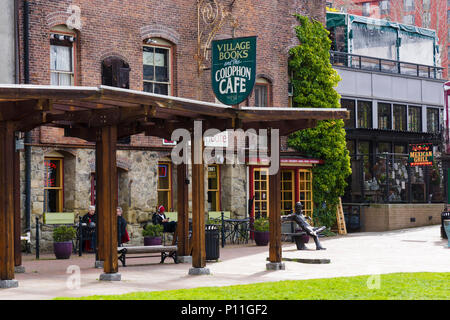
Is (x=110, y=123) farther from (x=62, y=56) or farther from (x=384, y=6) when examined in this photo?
(x=384, y=6)

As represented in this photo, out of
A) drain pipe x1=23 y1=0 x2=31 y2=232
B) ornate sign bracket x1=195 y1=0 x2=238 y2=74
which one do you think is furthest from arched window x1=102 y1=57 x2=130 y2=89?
ornate sign bracket x1=195 y1=0 x2=238 y2=74

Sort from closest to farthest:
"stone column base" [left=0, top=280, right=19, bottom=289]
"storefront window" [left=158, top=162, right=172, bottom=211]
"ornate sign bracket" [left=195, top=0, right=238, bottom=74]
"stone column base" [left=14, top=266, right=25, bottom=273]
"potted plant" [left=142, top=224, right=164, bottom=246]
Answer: "stone column base" [left=0, top=280, right=19, bottom=289] → "stone column base" [left=14, top=266, right=25, bottom=273] → "potted plant" [left=142, top=224, right=164, bottom=246] → "storefront window" [left=158, top=162, right=172, bottom=211] → "ornate sign bracket" [left=195, top=0, right=238, bottom=74]

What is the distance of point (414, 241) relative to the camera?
85.3 ft

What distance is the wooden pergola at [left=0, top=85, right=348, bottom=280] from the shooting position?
44.2 feet

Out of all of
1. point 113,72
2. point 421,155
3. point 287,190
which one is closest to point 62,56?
point 113,72

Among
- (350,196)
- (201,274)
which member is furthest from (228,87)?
(350,196)

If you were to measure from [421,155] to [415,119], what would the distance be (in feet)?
14.4

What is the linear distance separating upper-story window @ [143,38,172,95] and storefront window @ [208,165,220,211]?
3.31 m

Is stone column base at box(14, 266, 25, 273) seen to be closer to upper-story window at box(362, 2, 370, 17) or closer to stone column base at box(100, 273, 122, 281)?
stone column base at box(100, 273, 122, 281)

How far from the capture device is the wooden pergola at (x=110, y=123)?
44.2ft

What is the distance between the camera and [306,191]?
101 feet

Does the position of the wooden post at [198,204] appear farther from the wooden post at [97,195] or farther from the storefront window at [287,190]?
the storefront window at [287,190]

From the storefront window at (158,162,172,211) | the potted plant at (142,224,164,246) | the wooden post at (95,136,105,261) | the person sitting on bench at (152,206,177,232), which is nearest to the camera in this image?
the wooden post at (95,136,105,261)

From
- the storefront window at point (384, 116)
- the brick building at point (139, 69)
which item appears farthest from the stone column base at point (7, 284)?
the storefront window at point (384, 116)
